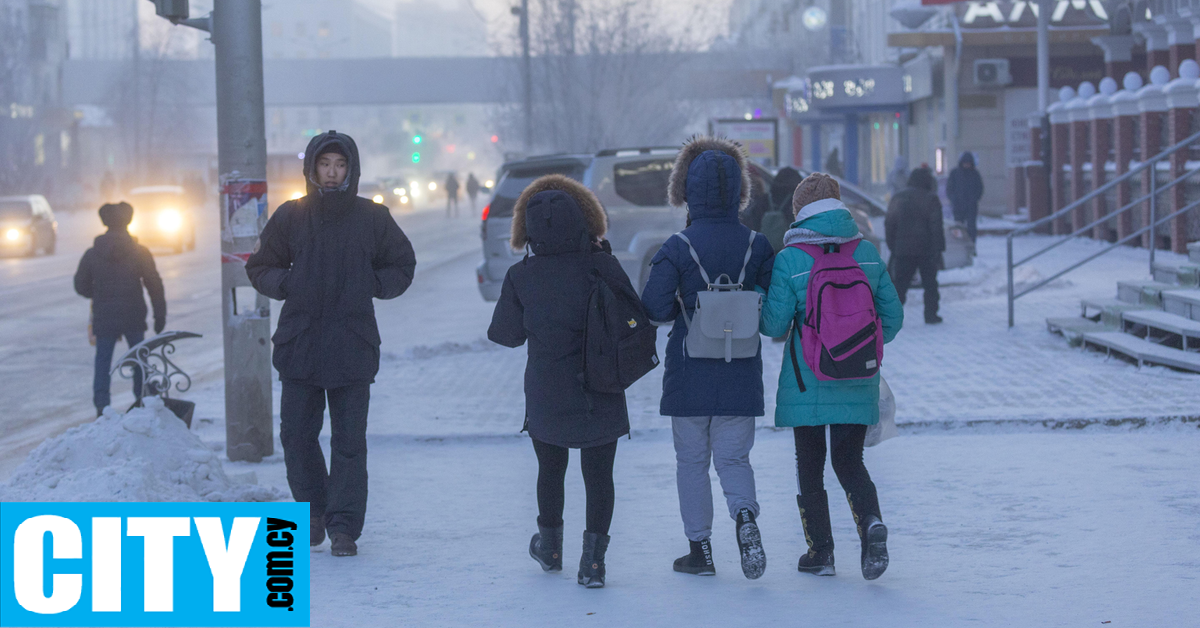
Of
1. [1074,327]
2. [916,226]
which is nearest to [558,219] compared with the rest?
[1074,327]

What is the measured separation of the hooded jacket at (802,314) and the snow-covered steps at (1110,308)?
7.71 m

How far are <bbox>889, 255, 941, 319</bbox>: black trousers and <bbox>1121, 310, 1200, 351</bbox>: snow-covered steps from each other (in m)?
2.62

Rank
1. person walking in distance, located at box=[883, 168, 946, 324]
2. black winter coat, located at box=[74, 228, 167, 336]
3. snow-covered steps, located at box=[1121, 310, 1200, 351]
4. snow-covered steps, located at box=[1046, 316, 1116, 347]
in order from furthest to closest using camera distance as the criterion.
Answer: person walking in distance, located at box=[883, 168, 946, 324], snow-covered steps, located at box=[1046, 316, 1116, 347], snow-covered steps, located at box=[1121, 310, 1200, 351], black winter coat, located at box=[74, 228, 167, 336]

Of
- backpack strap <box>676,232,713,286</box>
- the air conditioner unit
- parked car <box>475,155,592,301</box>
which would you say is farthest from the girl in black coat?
the air conditioner unit

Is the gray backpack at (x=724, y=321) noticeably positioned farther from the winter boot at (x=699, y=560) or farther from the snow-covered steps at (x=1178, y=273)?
the snow-covered steps at (x=1178, y=273)

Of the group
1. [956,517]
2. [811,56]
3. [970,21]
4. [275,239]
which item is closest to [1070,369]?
[956,517]

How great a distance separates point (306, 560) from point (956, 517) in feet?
10.2

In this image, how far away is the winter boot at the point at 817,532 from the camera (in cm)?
564

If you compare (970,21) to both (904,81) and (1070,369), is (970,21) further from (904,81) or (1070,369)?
(1070,369)

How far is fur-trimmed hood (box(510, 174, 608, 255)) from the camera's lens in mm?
5555

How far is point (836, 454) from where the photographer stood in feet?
18.3

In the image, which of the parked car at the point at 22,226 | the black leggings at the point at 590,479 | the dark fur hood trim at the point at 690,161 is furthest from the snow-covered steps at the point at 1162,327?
the parked car at the point at 22,226

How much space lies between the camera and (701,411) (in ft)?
18.2

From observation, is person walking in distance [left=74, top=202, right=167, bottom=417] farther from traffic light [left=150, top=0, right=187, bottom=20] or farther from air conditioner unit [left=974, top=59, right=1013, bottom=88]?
air conditioner unit [left=974, top=59, right=1013, bottom=88]
